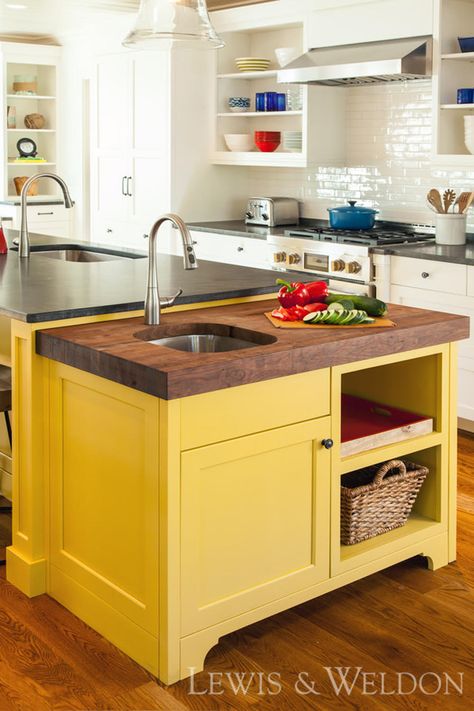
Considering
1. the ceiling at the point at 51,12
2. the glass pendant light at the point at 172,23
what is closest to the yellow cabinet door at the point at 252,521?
the glass pendant light at the point at 172,23

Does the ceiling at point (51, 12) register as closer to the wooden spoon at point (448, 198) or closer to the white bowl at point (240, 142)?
the white bowl at point (240, 142)

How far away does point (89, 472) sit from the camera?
9.53 ft

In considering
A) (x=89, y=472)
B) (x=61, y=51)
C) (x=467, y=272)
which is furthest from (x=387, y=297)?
(x=61, y=51)

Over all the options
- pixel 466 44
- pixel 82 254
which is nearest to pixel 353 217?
pixel 466 44

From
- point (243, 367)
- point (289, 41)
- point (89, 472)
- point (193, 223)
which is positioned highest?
point (289, 41)

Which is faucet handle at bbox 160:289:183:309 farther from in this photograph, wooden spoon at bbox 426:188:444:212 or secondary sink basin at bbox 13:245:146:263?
wooden spoon at bbox 426:188:444:212

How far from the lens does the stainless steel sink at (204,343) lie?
3.11 m

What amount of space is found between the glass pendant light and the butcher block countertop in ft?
3.80

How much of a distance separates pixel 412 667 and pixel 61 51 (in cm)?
688

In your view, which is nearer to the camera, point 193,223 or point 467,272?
point 467,272

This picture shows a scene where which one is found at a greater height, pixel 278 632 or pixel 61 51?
pixel 61 51

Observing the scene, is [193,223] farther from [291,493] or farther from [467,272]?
[291,493]

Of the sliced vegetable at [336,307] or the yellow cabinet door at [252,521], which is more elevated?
the sliced vegetable at [336,307]

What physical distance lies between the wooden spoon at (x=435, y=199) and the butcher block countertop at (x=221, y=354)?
2151mm
